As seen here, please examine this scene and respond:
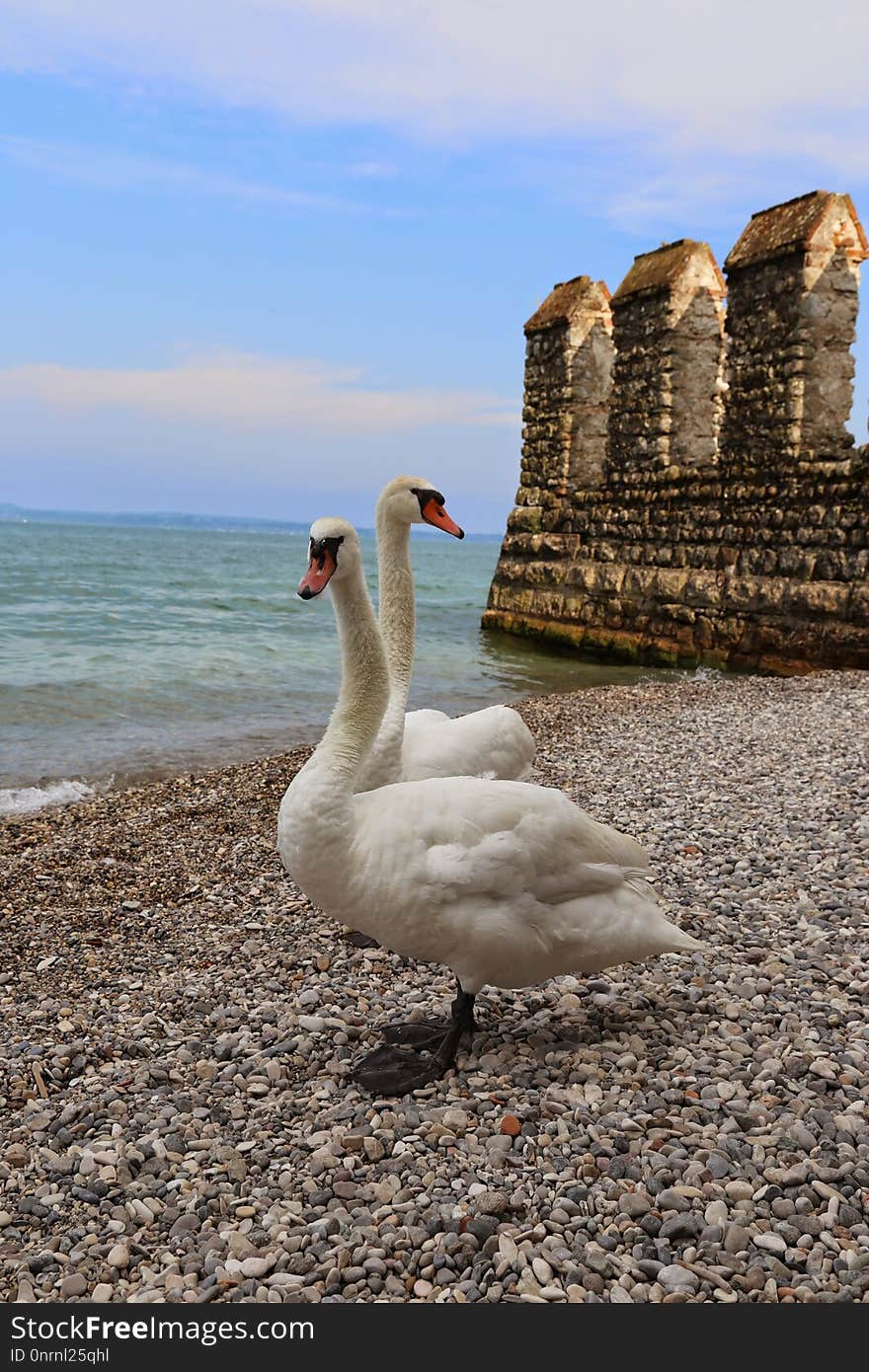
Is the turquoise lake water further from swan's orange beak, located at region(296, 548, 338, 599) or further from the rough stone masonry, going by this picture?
swan's orange beak, located at region(296, 548, 338, 599)

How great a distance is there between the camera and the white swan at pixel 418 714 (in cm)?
466

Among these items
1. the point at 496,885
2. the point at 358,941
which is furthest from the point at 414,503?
the point at 496,885

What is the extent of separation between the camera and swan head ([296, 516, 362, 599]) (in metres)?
3.39

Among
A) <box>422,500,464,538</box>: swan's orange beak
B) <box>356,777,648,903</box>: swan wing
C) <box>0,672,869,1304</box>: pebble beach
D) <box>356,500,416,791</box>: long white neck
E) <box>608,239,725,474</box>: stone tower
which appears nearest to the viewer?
<box>0,672,869,1304</box>: pebble beach

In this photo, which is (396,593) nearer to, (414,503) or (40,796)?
(414,503)

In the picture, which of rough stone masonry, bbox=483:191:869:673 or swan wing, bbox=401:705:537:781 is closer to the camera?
swan wing, bbox=401:705:537:781

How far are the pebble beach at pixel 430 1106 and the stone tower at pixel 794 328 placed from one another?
25.2 ft

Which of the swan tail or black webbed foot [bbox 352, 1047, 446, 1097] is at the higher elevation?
the swan tail

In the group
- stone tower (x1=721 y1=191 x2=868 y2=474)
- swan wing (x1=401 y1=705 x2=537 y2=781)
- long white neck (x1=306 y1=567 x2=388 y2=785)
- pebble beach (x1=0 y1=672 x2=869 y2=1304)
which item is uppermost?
stone tower (x1=721 y1=191 x2=868 y2=474)

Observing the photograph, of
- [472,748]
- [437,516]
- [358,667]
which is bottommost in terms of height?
[472,748]

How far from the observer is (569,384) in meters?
16.0

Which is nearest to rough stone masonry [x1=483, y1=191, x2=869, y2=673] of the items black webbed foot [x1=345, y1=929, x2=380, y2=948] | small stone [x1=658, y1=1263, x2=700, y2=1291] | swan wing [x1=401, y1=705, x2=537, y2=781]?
swan wing [x1=401, y1=705, x2=537, y2=781]

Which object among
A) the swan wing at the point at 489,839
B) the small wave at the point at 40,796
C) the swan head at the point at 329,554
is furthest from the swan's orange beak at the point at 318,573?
the small wave at the point at 40,796

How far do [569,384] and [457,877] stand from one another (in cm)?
1400
